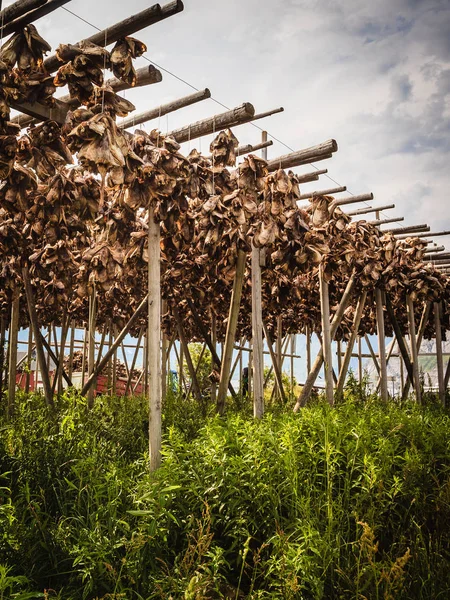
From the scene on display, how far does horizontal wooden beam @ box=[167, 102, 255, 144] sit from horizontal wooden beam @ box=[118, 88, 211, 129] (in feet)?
0.88

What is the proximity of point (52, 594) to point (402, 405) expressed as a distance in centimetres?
685

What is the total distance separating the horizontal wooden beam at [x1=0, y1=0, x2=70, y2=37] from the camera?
3045 millimetres

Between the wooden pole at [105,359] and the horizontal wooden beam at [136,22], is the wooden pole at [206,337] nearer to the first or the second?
the wooden pole at [105,359]

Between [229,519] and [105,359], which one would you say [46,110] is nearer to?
[229,519]

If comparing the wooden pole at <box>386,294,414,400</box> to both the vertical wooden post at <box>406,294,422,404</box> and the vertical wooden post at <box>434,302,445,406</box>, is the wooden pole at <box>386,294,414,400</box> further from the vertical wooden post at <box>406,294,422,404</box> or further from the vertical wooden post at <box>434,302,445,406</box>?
the vertical wooden post at <box>434,302,445,406</box>

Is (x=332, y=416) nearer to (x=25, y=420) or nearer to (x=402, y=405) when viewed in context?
(x=25, y=420)

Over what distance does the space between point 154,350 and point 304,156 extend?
284cm

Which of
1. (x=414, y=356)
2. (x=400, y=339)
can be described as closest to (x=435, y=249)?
(x=414, y=356)

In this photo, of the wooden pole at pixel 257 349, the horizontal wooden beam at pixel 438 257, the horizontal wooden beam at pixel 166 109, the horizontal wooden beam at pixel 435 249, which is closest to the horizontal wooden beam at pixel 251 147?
the horizontal wooden beam at pixel 166 109

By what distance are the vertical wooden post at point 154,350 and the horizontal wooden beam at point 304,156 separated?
1946 millimetres

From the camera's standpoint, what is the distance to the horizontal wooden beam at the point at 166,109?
4.25 metres

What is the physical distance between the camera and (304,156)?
5.22 metres

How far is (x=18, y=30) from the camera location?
10.5 feet

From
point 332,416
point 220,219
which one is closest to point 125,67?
point 220,219
